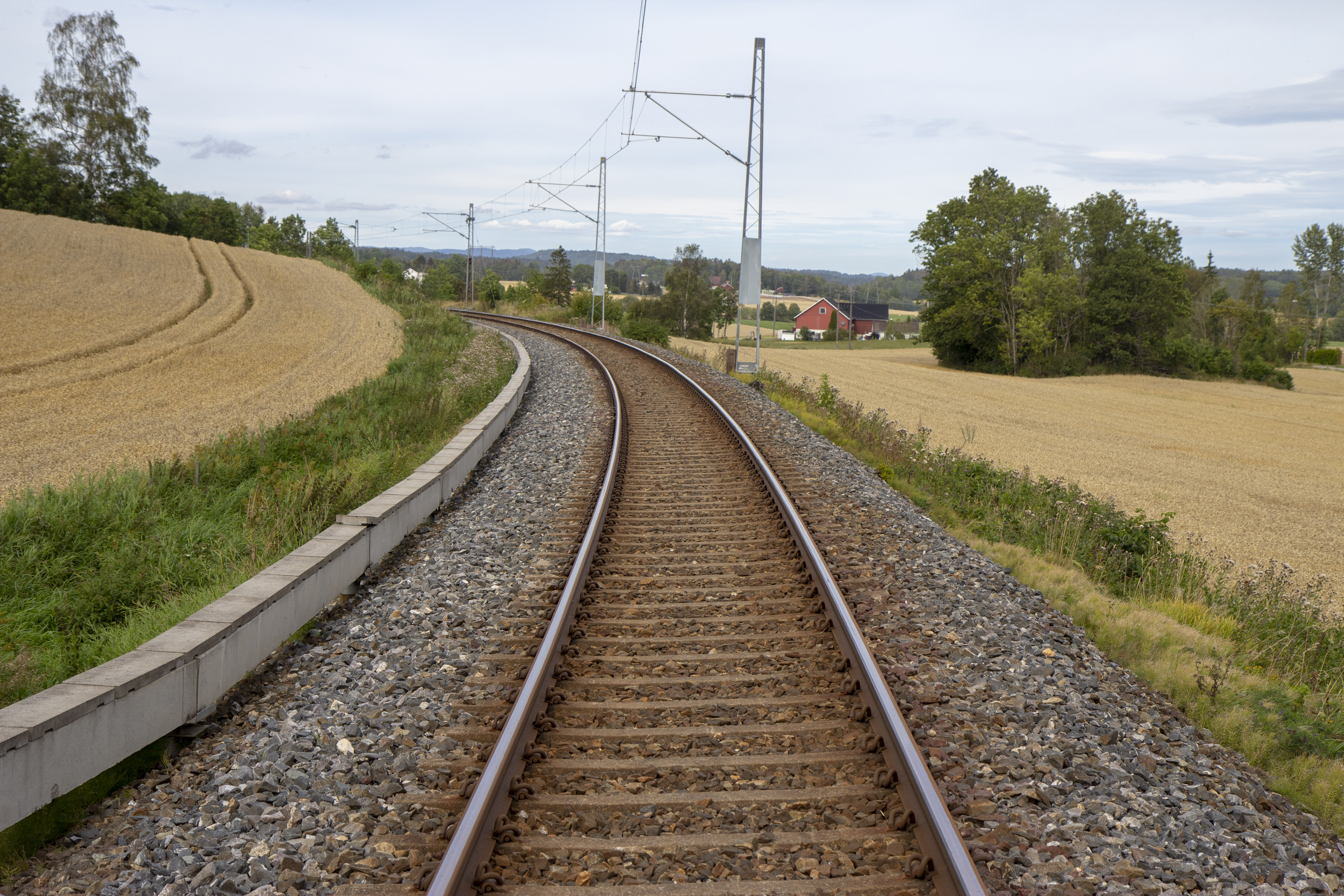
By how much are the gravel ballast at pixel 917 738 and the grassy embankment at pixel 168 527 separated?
1.21 meters

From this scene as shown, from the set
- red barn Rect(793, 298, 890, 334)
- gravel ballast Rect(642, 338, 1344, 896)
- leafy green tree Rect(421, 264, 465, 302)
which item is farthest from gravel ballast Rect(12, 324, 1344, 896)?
red barn Rect(793, 298, 890, 334)

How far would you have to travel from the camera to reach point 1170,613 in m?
7.44

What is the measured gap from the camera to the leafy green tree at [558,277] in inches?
4638

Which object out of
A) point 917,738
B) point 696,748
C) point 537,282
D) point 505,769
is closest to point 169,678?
point 505,769

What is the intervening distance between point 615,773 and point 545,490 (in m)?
5.54

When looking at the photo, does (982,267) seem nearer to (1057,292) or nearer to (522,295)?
(1057,292)

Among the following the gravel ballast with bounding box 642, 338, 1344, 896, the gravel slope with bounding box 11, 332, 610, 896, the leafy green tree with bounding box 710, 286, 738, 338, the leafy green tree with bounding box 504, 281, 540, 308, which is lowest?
the gravel slope with bounding box 11, 332, 610, 896

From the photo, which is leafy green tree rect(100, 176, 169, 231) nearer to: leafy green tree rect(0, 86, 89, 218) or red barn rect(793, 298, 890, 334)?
leafy green tree rect(0, 86, 89, 218)

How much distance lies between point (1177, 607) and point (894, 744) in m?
4.99

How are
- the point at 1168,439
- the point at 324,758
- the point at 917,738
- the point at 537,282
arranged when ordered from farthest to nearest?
the point at 537,282 → the point at 1168,439 → the point at 917,738 → the point at 324,758

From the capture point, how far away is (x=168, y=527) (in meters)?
7.88

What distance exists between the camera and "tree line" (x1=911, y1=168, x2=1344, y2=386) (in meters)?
56.0

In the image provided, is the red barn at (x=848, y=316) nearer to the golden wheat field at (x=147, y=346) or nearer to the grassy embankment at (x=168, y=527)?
the golden wheat field at (x=147, y=346)

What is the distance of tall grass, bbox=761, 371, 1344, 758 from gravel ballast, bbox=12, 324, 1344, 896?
1.19 m
